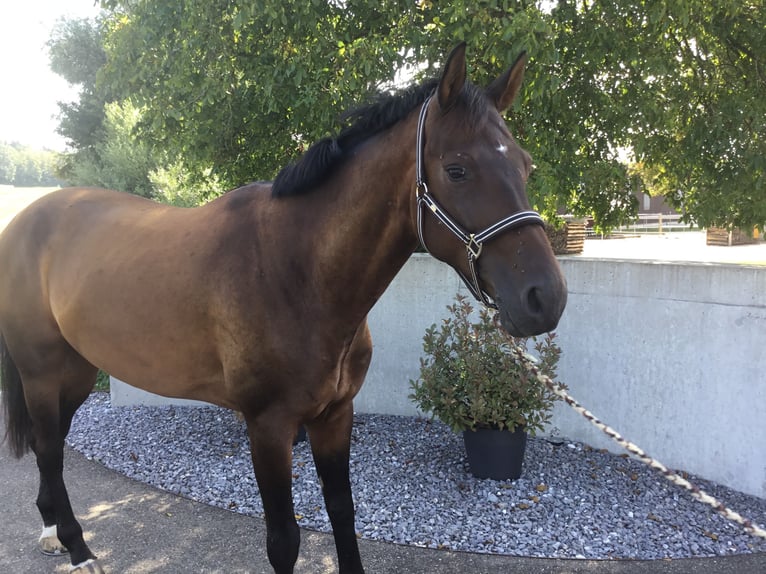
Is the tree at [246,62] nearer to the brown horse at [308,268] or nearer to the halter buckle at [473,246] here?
the brown horse at [308,268]

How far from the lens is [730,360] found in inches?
151

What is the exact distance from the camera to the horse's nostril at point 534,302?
1518mm

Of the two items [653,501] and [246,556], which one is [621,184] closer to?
[653,501]

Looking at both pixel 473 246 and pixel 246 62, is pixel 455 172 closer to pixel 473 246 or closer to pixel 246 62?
pixel 473 246

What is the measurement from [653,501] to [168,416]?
183 inches

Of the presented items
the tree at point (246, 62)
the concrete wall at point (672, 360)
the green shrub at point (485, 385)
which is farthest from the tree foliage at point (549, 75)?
the green shrub at point (485, 385)

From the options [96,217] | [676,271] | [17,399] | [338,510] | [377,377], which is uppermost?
[96,217]

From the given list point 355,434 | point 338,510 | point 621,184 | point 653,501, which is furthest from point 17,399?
point 621,184

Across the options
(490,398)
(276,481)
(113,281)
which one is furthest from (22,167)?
(276,481)

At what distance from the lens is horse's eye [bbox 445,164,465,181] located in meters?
1.68

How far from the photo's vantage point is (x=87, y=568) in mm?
2947

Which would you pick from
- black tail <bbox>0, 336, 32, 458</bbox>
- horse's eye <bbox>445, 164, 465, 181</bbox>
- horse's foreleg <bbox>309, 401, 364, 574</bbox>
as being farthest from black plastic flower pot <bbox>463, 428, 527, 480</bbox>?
black tail <bbox>0, 336, 32, 458</bbox>

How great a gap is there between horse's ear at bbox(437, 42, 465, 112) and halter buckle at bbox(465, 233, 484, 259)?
0.44 meters

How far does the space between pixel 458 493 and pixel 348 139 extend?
9.16 ft
